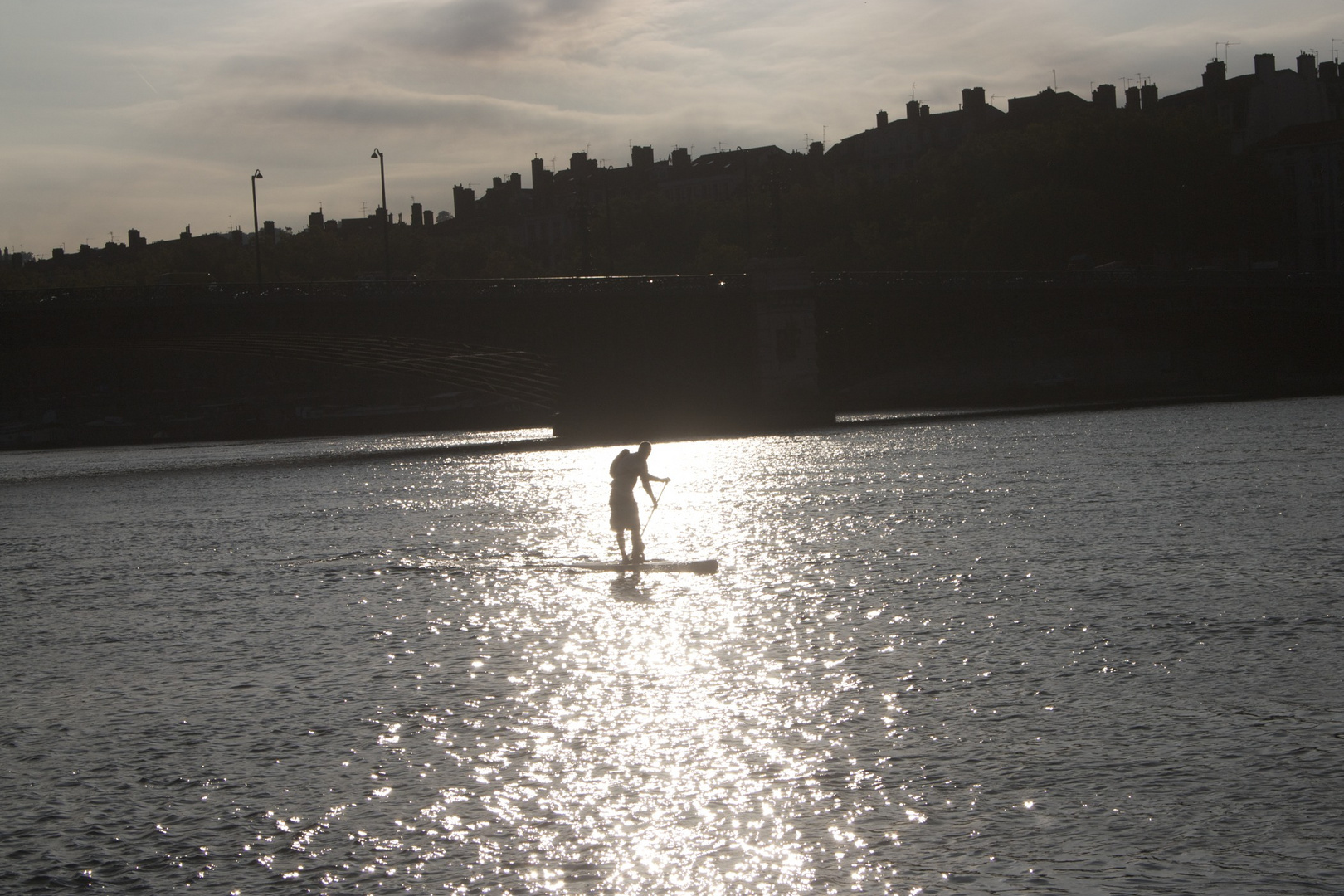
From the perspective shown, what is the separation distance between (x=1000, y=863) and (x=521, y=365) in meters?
62.4

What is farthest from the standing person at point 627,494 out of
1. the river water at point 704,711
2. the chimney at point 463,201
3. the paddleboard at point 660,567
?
the chimney at point 463,201

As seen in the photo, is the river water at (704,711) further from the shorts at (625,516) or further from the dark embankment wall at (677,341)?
the dark embankment wall at (677,341)

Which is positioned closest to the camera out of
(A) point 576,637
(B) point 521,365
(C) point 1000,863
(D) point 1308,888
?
(D) point 1308,888

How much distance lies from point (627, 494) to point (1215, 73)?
107 metres

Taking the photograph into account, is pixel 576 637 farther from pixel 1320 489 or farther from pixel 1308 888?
pixel 1320 489

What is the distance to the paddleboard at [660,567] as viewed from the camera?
62.1 feet

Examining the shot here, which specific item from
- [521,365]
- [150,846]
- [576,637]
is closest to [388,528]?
[576,637]

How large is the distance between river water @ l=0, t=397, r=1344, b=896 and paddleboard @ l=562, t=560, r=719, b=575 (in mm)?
303

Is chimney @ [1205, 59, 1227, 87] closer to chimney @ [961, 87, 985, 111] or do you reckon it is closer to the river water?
chimney @ [961, 87, 985, 111]

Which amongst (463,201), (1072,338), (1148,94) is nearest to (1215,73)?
(1148,94)

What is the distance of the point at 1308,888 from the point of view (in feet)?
22.0

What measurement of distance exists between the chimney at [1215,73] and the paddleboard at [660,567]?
344 feet

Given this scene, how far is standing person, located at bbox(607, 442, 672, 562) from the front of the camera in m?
18.6

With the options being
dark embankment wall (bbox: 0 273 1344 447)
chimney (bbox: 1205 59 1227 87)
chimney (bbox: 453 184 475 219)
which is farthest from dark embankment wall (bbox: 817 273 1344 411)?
chimney (bbox: 453 184 475 219)
